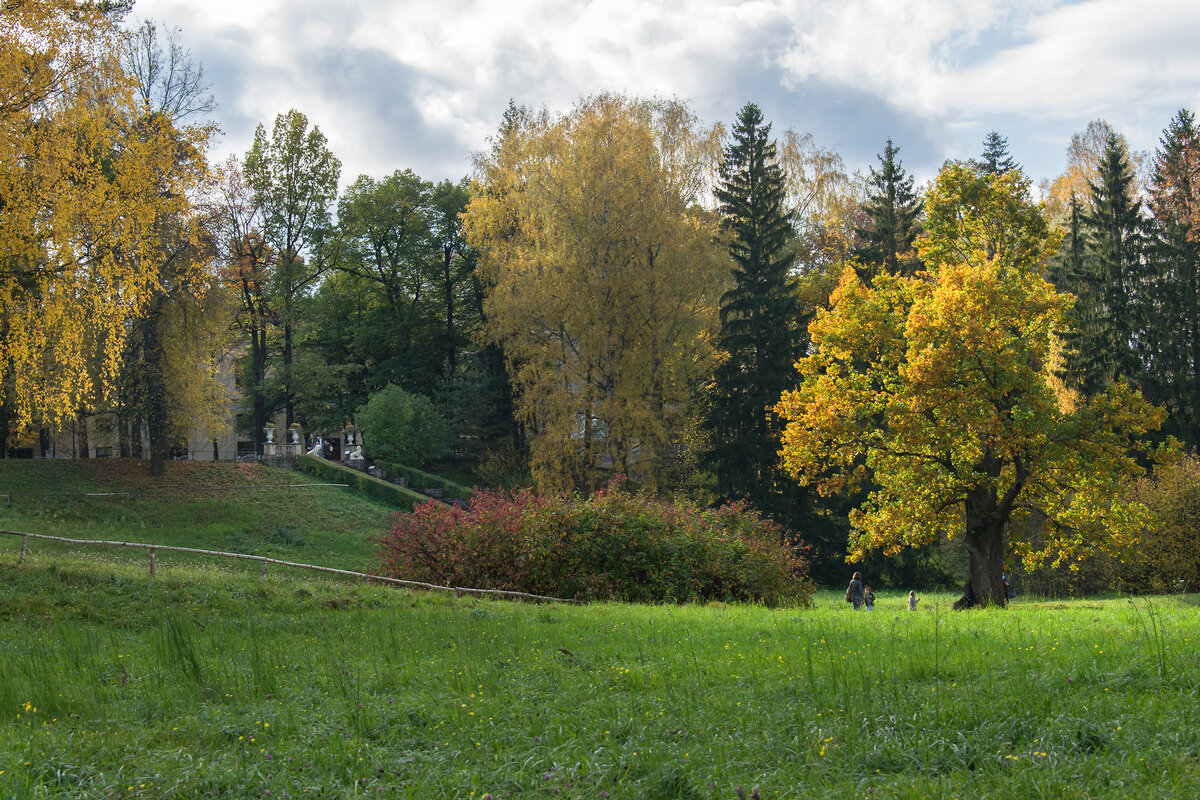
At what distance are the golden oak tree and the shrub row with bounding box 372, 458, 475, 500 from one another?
416 inches

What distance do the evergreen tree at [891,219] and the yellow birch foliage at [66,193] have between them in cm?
3072

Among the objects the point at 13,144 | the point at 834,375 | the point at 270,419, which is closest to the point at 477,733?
the point at 13,144

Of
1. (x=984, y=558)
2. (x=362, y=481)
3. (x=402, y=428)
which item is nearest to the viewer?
(x=984, y=558)

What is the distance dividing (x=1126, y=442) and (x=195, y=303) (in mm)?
29690

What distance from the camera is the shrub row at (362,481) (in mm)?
36969

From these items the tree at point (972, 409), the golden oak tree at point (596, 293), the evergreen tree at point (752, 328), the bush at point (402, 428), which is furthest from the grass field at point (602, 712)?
the bush at point (402, 428)

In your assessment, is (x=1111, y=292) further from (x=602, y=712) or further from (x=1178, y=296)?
(x=602, y=712)

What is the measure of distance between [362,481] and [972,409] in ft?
93.7

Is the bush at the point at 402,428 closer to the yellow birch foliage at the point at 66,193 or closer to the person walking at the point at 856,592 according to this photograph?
the person walking at the point at 856,592

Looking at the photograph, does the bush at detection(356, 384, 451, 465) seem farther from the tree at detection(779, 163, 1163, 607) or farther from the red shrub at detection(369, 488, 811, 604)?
the tree at detection(779, 163, 1163, 607)

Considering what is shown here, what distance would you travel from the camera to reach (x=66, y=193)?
13000 millimetres

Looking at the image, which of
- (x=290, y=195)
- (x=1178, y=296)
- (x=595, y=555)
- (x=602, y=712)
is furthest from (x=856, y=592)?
(x=290, y=195)

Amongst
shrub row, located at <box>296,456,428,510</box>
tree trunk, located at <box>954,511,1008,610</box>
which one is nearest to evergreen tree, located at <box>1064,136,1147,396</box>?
tree trunk, located at <box>954,511,1008,610</box>

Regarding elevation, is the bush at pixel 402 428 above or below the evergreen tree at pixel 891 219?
below
